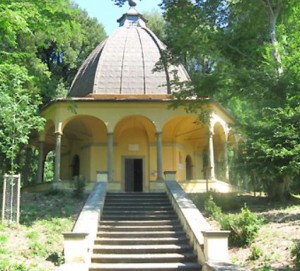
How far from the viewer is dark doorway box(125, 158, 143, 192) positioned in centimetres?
2366

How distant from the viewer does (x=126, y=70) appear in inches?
943

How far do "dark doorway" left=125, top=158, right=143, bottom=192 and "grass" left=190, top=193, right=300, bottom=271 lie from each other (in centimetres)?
917

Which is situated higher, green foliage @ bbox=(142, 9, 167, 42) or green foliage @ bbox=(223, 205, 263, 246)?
green foliage @ bbox=(142, 9, 167, 42)

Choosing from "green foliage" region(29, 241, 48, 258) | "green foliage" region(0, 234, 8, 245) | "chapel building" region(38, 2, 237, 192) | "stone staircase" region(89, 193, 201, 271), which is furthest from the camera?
"chapel building" region(38, 2, 237, 192)

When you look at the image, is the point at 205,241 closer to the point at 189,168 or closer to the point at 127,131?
Answer: the point at 127,131

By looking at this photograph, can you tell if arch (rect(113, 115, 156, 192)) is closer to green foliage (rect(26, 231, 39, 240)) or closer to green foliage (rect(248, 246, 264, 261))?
green foliage (rect(26, 231, 39, 240))

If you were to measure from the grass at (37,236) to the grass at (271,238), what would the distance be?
3997 mm

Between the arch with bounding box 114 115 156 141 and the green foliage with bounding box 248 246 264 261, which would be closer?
the green foliage with bounding box 248 246 264 261

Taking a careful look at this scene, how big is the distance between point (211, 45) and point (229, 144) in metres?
11.7

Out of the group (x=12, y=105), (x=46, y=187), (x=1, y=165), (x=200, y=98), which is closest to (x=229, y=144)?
(x=200, y=98)

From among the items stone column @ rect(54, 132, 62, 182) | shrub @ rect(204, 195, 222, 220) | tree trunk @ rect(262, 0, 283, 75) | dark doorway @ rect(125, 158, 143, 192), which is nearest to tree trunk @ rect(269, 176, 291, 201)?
shrub @ rect(204, 195, 222, 220)

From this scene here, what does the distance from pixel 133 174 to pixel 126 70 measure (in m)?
5.59

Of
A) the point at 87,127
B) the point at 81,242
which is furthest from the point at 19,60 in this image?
Result: the point at 87,127

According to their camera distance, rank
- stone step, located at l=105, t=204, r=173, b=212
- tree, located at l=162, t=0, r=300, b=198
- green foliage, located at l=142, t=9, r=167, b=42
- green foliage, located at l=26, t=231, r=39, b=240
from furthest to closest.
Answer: green foliage, located at l=142, t=9, r=167, b=42
tree, located at l=162, t=0, r=300, b=198
stone step, located at l=105, t=204, r=173, b=212
green foliage, located at l=26, t=231, r=39, b=240
